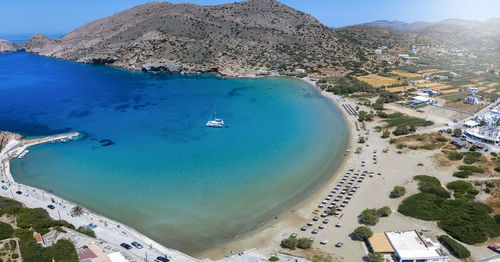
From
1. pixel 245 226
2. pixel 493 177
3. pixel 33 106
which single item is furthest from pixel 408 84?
pixel 33 106

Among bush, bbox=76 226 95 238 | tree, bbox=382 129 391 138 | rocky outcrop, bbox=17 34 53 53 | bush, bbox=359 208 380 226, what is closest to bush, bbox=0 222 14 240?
bush, bbox=76 226 95 238

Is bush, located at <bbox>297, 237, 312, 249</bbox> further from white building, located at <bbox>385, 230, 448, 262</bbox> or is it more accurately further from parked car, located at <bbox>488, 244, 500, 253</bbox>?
parked car, located at <bbox>488, 244, 500, 253</bbox>

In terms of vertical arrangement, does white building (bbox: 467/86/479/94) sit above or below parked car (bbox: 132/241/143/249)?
above

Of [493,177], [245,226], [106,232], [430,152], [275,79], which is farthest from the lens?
[275,79]

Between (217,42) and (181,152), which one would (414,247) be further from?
(217,42)

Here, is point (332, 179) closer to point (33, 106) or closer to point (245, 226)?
point (245, 226)
